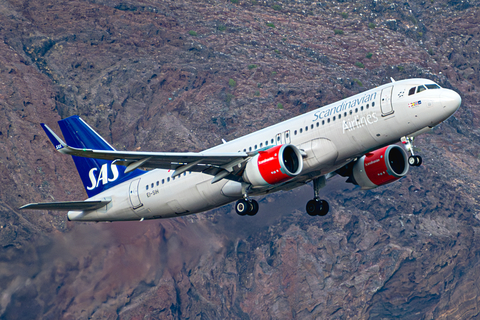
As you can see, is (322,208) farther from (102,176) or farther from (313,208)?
(102,176)

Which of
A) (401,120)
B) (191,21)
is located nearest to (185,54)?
(191,21)

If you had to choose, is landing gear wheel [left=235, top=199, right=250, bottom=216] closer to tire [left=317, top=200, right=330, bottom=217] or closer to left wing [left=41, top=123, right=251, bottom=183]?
left wing [left=41, top=123, right=251, bottom=183]

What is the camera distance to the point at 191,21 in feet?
450

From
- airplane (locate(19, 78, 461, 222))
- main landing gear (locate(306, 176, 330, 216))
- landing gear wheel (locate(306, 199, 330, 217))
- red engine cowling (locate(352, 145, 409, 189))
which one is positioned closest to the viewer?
airplane (locate(19, 78, 461, 222))

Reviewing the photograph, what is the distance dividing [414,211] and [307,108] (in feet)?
81.7

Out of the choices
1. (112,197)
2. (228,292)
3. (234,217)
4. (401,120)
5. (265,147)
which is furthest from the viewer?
(228,292)

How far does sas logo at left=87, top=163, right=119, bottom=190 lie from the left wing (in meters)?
8.45

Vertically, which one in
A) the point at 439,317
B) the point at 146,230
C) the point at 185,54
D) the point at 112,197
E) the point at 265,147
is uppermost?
the point at 185,54

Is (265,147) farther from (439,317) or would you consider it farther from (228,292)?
(439,317)

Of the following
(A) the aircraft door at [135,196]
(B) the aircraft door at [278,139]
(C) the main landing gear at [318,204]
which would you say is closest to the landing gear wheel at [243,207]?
(B) the aircraft door at [278,139]

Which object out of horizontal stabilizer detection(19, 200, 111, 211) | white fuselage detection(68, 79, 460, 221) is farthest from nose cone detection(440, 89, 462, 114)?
horizontal stabilizer detection(19, 200, 111, 211)

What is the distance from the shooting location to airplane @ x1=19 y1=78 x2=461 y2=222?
34.3 meters

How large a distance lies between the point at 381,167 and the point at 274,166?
8061 millimetres

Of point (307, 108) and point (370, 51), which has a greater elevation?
point (370, 51)
